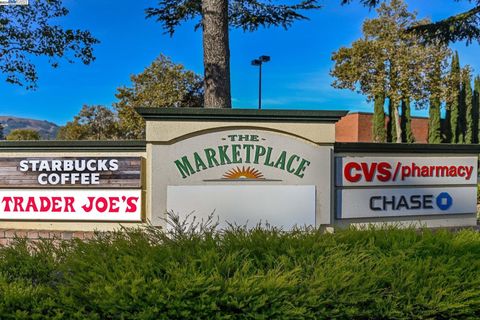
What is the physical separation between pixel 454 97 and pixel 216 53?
2822cm

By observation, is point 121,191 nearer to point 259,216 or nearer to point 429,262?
point 259,216

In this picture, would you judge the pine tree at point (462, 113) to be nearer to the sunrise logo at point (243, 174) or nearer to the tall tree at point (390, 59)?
the tall tree at point (390, 59)

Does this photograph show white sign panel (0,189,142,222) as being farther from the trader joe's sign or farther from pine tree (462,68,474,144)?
pine tree (462,68,474,144)

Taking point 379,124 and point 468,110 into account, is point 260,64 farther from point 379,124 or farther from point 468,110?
point 468,110

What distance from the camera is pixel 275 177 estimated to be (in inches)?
214

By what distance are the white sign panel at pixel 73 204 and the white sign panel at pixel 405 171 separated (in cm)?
316

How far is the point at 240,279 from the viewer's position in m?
2.68

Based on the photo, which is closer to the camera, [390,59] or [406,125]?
[390,59]

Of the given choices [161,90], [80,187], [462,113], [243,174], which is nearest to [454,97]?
[462,113]

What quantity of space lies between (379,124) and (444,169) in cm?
3177

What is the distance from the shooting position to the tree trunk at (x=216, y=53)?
6.70 m

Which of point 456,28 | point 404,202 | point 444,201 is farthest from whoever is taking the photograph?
point 456,28

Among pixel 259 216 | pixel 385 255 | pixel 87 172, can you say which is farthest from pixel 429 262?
pixel 87 172

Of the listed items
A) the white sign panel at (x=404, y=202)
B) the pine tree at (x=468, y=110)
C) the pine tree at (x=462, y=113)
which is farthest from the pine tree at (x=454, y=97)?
the white sign panel at (x=404, y=202)
